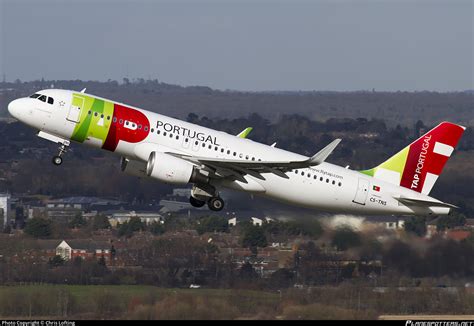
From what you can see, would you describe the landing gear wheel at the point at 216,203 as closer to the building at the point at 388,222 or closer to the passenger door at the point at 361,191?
the passenger door at the point at 361,191

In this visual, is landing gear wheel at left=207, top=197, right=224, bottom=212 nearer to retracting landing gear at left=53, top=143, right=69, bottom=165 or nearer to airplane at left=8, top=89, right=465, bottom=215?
airplane at left=8, top=89, right=465, bottom=215

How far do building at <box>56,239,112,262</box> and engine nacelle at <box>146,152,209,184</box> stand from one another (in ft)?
55.3

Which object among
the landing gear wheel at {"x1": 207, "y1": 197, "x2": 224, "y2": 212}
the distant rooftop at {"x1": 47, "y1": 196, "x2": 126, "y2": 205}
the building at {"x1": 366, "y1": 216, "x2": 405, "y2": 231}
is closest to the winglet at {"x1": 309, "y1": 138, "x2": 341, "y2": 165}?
the landing gear wheel at {"x1": 207, "y1": 197, "x2": 224, "y2": 212}

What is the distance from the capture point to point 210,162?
45594 millimetres

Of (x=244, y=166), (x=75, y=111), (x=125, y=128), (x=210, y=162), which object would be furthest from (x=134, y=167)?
(x=244, y=166)

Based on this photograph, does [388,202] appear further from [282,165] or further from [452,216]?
[452,216]

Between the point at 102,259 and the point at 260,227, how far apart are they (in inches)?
302

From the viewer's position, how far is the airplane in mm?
45281

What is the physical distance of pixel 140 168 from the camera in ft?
155

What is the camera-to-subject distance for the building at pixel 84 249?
62.5m

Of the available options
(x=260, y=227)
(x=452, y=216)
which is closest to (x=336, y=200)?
(x=260, y=227)

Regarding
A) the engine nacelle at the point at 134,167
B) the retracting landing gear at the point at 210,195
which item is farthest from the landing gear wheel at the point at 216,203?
the engine nacelle at the point at 134,167

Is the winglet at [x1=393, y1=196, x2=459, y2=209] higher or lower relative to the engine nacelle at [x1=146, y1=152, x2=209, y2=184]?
lower

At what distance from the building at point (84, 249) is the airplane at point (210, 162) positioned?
15204 millimetres
